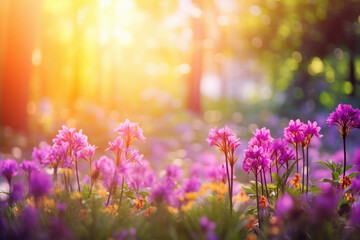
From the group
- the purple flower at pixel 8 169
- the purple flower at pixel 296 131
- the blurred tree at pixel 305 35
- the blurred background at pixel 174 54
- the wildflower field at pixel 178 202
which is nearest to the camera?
the wildflower field at pixel 178 202

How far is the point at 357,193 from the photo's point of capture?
140 inches

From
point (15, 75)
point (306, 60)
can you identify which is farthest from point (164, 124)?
point (306, 60)

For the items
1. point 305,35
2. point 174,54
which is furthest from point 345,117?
point 174,54

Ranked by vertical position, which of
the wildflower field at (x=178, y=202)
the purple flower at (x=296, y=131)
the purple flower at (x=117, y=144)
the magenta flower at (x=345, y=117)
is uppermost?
the magenta flower at (x=345, y=117)

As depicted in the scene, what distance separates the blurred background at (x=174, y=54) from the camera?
1173 centimetres

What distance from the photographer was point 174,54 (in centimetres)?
2452

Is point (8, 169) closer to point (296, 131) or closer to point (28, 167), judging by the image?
point (28, 167)

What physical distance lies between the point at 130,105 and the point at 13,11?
12021mm

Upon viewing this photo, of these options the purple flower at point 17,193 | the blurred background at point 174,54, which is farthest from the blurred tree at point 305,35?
the purple flower at point 17,193

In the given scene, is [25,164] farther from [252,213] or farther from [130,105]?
[130,105]

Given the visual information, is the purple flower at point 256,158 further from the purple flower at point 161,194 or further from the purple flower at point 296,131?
the purple flower at point 161,194

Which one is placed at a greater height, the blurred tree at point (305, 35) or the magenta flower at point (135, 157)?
the blurred tree at point (305, 35)

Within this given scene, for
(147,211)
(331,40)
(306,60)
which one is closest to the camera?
(147,211)

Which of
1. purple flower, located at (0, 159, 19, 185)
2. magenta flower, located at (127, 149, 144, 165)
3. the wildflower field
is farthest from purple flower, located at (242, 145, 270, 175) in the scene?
purple flower, located at (0, 159, 19, 185)
